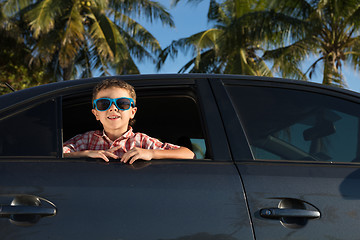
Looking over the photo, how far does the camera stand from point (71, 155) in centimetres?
181

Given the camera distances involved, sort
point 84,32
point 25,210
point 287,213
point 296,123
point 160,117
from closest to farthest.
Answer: point 25,210 < point 287,213 < point 296,123 < point 160,117 < point 84,32

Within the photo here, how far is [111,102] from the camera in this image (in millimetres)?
1942

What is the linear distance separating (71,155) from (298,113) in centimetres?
109

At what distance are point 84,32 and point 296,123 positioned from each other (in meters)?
16.8

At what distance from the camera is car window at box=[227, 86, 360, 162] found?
76.2 inches

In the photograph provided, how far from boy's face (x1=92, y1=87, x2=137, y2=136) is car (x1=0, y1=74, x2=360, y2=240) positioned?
2.7 inches

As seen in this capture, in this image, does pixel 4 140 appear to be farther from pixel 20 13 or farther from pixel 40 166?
pixel 20 13

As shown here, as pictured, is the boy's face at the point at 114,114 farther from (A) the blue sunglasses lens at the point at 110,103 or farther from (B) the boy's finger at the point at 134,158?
(B) the boy's finger at the point at 134,158

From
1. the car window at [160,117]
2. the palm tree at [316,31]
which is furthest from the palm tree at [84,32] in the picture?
the car window at [160,117]

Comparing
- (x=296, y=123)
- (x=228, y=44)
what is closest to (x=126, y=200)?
(x=296, y=123)

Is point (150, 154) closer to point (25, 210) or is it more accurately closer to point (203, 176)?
point (203, 176)

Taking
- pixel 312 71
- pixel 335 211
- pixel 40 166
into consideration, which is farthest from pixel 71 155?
pixel 312 71

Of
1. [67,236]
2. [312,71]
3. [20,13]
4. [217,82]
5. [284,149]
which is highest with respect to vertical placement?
[20,13]

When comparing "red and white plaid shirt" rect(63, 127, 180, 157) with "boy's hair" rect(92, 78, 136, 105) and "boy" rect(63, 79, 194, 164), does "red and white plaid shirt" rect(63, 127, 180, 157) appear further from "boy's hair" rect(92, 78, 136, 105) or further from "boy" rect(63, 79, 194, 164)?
"boy's hair" rect(92, 78, 136, 105)
